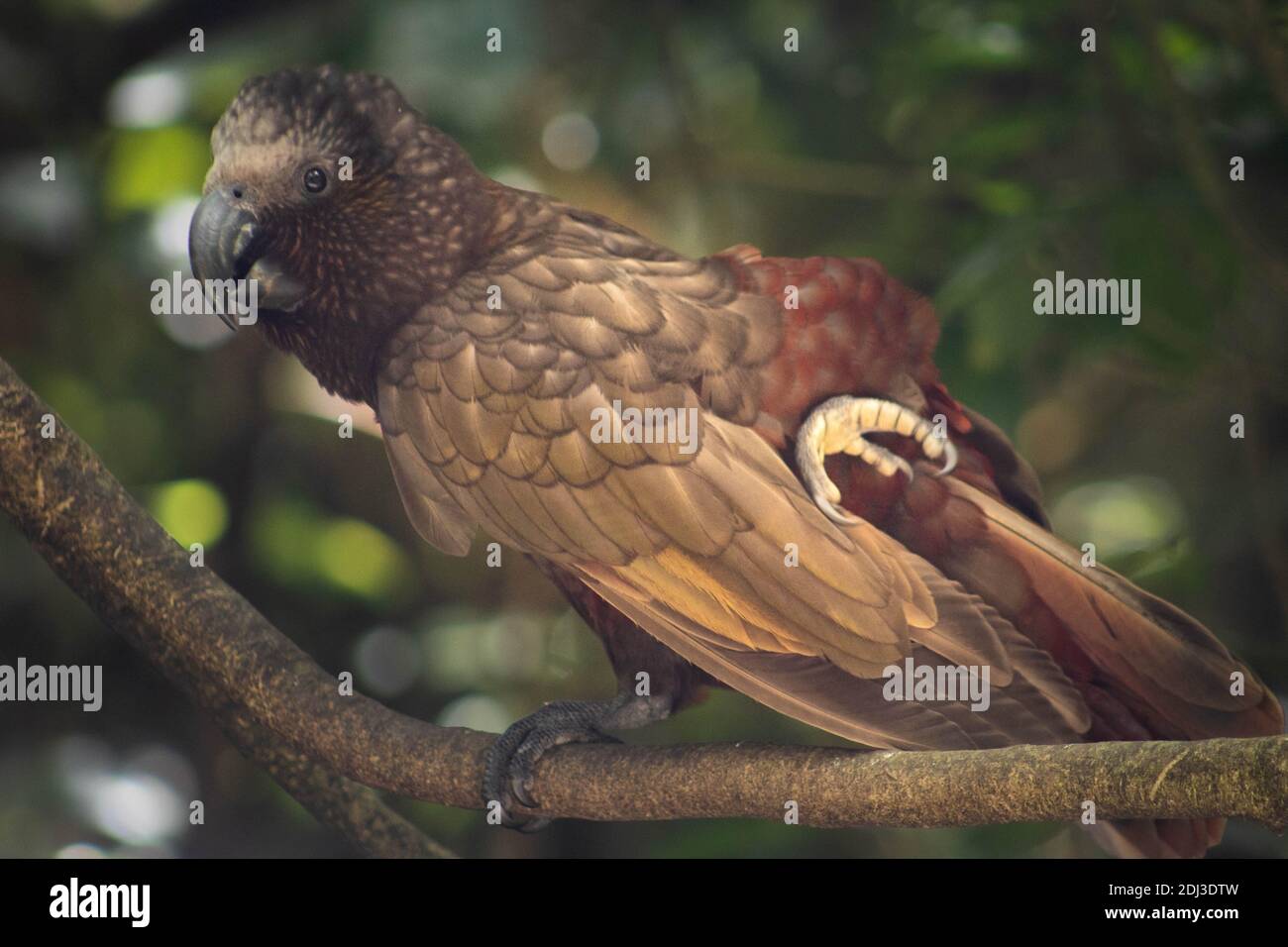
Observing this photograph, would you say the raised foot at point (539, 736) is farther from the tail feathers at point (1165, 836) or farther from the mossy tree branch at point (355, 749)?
the tail feathers at point (1165, 836)

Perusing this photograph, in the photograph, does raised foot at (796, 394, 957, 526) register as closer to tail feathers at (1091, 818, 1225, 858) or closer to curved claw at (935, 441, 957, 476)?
curved claw at (935, 441, 957, 476)

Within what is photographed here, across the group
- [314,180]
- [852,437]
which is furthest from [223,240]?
[852,437]

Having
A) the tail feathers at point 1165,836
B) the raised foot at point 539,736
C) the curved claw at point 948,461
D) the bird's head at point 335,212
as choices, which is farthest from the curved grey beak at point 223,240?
the tail feathers at point 1165,836

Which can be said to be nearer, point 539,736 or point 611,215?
point 539,736

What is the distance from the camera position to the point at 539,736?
1168 mm

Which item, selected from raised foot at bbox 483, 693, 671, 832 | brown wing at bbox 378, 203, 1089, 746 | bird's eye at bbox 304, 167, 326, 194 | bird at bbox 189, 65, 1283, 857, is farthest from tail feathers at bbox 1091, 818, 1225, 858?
bird's eye at bbox 304, 167, 326, 194

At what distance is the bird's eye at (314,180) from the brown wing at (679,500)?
6.1 inches

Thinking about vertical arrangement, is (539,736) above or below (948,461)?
below

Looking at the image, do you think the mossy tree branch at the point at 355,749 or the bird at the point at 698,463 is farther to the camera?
the bird at the point at 698,463

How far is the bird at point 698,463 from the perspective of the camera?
1108mm

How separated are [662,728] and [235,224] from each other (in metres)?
0.83

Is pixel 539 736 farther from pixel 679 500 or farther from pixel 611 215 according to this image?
pixel 611 215

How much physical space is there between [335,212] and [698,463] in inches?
16.9
